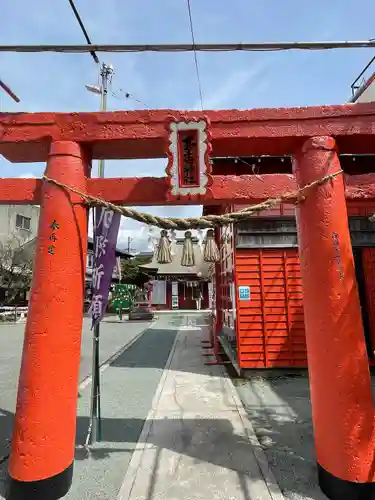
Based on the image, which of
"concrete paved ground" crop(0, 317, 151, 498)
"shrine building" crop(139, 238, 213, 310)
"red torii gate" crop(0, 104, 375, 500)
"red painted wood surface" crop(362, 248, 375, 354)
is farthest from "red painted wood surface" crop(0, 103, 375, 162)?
"shrine building" crop(139, 238, 213, 310)

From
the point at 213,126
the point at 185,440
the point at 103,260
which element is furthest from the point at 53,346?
the point at 213,126

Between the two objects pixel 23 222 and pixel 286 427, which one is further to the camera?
pixel 23 222

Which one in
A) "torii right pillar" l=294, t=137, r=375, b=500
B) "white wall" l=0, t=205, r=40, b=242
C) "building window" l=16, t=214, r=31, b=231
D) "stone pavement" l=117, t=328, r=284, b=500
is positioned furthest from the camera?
"building window" l=16, t=214, r=31, b=231

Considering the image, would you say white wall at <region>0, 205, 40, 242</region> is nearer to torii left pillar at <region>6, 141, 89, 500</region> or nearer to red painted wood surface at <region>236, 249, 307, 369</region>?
red painted wood surface at <region>236, 249, 307, 369</region>

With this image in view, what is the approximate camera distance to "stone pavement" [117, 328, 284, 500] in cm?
340

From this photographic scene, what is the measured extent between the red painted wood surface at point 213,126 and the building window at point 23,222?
28793 mm

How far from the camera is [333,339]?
3.39 meters

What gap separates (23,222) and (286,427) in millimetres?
30730

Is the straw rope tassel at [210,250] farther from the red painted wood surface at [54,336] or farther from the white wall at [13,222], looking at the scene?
the white wall at [13,222]

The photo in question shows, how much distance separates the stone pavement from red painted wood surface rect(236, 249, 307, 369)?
1204mm

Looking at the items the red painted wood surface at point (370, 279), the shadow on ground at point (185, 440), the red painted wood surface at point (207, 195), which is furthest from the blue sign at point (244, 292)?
the red painted wood surface at point (207, 195)

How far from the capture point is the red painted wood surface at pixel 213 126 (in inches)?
150

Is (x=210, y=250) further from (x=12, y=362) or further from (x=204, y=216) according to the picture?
(x=12, y=362)

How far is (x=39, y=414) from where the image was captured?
330 centimetres
